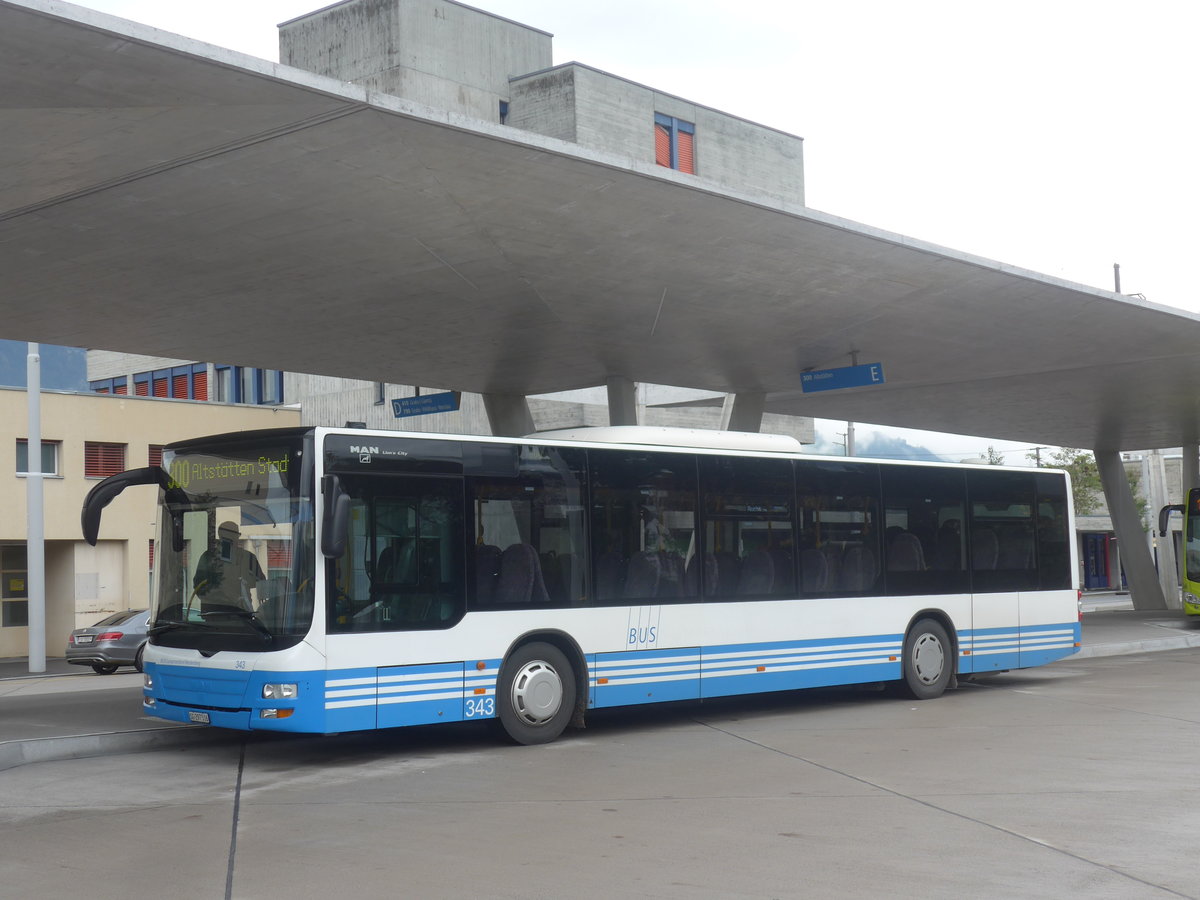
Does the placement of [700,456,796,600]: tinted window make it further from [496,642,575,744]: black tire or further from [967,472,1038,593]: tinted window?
[967,472,1038,593]: tinted window

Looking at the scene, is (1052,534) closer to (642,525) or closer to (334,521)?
(642,525)

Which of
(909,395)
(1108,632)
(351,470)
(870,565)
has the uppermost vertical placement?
(909,395)

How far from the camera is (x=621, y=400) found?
24.6 meters

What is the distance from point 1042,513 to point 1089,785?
27.2 ft

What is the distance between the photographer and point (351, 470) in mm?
11164

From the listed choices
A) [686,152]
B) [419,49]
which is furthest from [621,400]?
[686,152]

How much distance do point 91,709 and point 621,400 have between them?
1180cm

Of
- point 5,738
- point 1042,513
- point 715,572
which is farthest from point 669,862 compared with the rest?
point 1042,513

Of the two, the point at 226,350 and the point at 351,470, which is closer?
the point at 351,470

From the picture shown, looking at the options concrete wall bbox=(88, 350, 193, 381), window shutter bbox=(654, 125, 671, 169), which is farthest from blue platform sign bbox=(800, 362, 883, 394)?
concrete wall bbox=(88, 350, 193, 381)

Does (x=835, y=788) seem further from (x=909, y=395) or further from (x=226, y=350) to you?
(x=909, y=395)

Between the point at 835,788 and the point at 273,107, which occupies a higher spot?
the point at 273,107

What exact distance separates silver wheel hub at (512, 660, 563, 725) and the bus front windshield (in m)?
2.26

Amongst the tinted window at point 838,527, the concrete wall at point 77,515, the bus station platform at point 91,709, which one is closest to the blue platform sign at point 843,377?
the bus station platform at point 91,709
